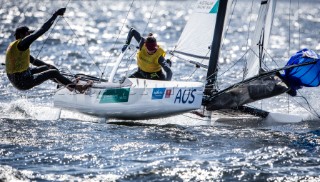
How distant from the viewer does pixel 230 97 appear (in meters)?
11.0

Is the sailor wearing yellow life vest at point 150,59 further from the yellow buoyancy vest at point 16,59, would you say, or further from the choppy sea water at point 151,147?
the yellow buoyancy vest at point 16,59

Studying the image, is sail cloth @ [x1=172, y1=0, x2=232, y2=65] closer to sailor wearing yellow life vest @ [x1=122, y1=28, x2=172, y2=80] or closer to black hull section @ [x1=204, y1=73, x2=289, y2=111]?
sailor wearing yellow life vest @ [x1=122, y1=28, x2=172, y2=80]

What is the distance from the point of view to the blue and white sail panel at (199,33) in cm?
1215

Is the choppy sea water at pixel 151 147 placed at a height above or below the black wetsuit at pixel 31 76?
below

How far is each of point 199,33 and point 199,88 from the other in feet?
6.55

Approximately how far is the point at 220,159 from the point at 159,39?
73.0 feet

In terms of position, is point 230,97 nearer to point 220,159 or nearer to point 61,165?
point 220,159

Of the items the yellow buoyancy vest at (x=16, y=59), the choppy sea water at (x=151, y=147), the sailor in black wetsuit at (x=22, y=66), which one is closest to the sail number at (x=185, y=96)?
the choppy sea water at (x=151, y=147)

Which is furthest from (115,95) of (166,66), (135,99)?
(166,66)

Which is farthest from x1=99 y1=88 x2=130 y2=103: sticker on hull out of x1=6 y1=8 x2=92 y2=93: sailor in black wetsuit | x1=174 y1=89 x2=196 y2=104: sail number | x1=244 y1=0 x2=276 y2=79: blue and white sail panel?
x1=244 y1=0 x2=276 y2=79: blue and white sail panel

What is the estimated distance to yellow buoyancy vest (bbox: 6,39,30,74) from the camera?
35.2 ft

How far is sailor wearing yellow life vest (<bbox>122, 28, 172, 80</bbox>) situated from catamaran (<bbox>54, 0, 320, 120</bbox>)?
662 mm

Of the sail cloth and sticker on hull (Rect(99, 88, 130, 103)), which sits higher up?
the sail cloth

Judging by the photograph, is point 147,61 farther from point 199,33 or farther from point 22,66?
point 22,66
